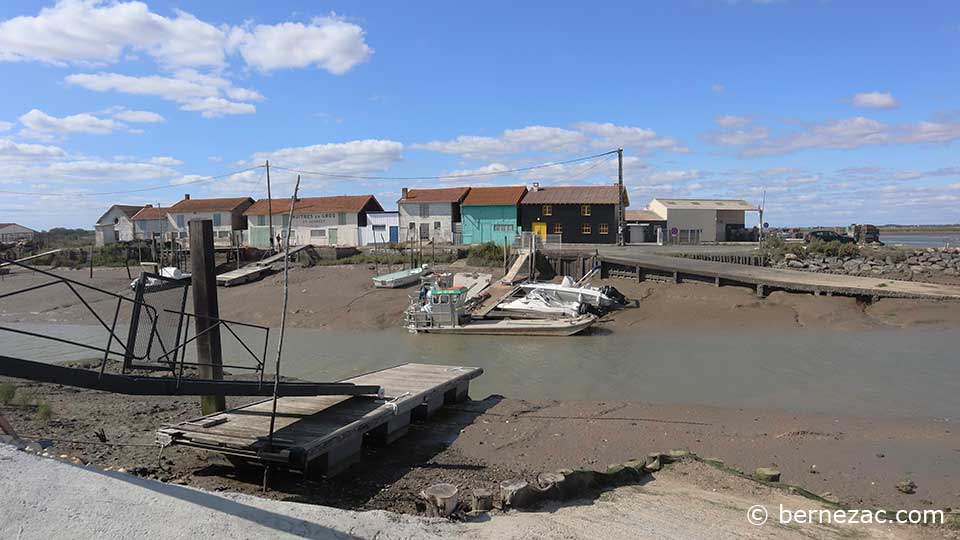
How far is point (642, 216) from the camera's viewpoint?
56219 millimetres

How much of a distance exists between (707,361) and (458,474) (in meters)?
11.8

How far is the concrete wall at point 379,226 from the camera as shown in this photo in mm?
53500

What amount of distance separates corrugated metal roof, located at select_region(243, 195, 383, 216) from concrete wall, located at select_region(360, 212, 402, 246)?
143 cm

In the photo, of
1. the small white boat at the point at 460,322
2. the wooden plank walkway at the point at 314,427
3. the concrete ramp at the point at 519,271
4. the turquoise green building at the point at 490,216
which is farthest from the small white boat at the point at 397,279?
the wooden plank walkway at the point at 314,427

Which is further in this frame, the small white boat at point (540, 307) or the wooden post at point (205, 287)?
the small white boat at point (540, 307)

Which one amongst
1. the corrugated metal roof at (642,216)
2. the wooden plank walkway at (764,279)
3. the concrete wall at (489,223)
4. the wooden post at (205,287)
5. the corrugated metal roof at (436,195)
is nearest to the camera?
the wooden post at (205,287)

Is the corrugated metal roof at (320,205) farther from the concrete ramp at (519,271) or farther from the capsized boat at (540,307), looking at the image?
the capsized boat at (540,307)

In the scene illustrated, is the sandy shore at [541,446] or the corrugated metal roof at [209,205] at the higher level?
the corrugated metal roof at [209,205]

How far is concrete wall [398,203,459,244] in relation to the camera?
169 ft

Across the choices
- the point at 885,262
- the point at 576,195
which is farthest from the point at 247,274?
the point at 885,262

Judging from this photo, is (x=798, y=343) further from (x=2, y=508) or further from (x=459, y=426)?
(x=2, y=508)

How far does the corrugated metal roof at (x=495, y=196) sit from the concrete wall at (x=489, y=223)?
1.00 ft

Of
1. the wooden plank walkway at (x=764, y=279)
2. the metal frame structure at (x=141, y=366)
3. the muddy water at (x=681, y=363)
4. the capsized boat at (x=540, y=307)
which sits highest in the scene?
the metal frame structure at (x=141, y=366)

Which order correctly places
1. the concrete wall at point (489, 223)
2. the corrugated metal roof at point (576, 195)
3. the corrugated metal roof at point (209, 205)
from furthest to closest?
the corrugated metal roof at point (209, 205) < the concrete wall at point (489, 223) < the corrugated metal roof at point (576, 195)
